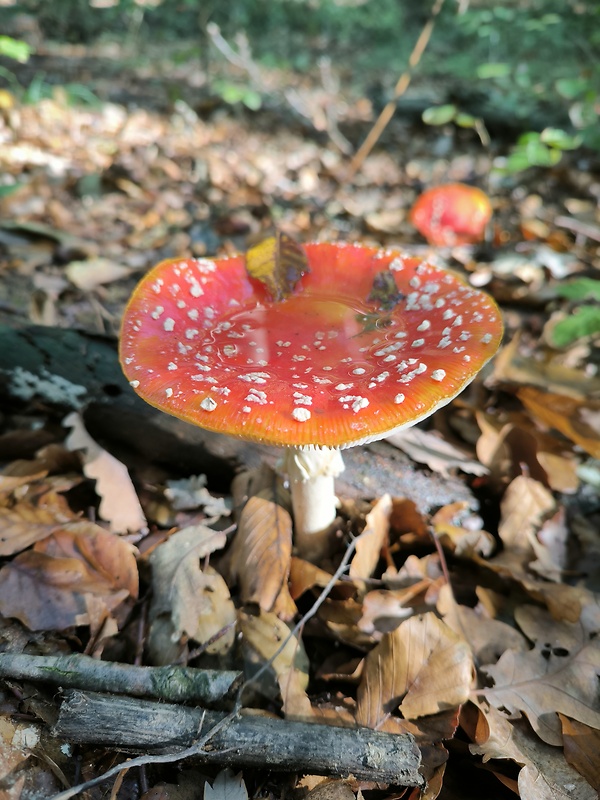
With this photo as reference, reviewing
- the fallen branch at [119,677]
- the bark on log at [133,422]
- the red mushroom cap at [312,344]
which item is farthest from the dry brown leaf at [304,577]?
the red mushroom cap at [312,344]

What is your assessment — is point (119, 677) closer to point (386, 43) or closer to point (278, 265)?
point (278, 265)

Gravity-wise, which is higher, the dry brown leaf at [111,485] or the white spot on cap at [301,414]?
the white spot on cap at [301,414]

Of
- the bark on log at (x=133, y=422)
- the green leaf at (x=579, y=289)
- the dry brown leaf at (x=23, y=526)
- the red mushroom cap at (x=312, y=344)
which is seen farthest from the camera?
the green leaf at (x=579, y=289)

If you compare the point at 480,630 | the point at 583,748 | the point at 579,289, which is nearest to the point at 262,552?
the point at 480,630

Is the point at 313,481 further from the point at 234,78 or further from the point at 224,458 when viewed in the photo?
the point at 234,78

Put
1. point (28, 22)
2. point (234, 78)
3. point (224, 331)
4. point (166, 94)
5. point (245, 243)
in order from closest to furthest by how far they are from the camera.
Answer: point (224, 331) → point (245, 243) → point (166, 94) → point (234, 78) → point (28, 22)

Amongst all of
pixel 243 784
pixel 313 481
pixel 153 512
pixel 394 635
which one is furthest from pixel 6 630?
pixel 394 635

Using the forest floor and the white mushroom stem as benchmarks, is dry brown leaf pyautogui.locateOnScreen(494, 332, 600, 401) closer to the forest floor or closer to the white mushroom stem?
the forest floor

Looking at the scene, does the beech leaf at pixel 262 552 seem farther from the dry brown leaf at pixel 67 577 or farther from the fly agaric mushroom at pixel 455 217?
the fly agaric mushroom at pixel 455 217
